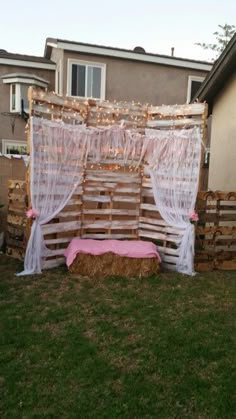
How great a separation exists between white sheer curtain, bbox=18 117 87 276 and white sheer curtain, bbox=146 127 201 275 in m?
1.39

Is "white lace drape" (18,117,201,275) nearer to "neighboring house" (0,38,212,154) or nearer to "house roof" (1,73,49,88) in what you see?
"neighboring house" (0,38,212,154)

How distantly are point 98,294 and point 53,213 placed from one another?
5.73 feet

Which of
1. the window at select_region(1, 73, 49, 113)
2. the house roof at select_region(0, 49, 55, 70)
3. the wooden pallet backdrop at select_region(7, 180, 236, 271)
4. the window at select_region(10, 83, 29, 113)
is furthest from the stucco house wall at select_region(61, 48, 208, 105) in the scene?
the wooden pallet backdrop at select_region(7, 180, 236, 271)

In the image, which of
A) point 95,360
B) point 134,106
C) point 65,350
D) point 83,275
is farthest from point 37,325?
point 134,106

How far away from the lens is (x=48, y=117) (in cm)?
669

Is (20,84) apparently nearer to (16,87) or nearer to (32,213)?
(16,87)

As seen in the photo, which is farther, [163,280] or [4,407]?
[163,280]

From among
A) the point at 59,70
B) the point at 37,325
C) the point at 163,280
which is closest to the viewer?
the point at 37,325

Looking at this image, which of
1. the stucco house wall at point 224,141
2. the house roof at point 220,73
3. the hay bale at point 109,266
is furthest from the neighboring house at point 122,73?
the hay bale at point 109,266

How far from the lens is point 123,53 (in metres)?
14.6

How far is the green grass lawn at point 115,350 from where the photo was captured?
281 cm

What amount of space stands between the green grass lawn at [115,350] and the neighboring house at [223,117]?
3.55 meters

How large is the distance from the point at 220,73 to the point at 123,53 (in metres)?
7.47

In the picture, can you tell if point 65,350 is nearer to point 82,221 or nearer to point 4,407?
point 4,407
